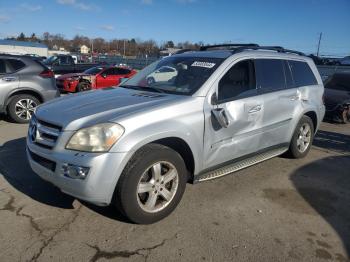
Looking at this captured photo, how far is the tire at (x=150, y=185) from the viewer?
132 inches

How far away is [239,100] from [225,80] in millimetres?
301

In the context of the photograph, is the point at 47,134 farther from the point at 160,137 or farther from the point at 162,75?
the point at 162,75

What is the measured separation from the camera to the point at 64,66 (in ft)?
64.1

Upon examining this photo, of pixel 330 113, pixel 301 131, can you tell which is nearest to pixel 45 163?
pixel 301 131

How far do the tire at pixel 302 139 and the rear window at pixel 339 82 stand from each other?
564 centimetres

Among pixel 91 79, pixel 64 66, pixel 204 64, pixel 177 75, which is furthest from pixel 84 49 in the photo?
pixel 204 64

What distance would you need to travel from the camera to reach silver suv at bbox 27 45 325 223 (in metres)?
3.28

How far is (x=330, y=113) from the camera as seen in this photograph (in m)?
10.1

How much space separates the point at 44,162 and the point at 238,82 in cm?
244

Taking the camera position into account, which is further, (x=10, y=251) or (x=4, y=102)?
(x=4, y=102)

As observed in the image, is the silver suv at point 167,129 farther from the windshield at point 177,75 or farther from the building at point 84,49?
the building at point 84,49

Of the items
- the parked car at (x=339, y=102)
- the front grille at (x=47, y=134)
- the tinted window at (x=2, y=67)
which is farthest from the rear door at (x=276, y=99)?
the tinted window at (x=2, y=67)

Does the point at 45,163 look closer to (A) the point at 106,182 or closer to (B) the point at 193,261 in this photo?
(A) the point at 106,182

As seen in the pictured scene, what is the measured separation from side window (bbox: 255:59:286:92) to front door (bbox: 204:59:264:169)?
0.14 m
